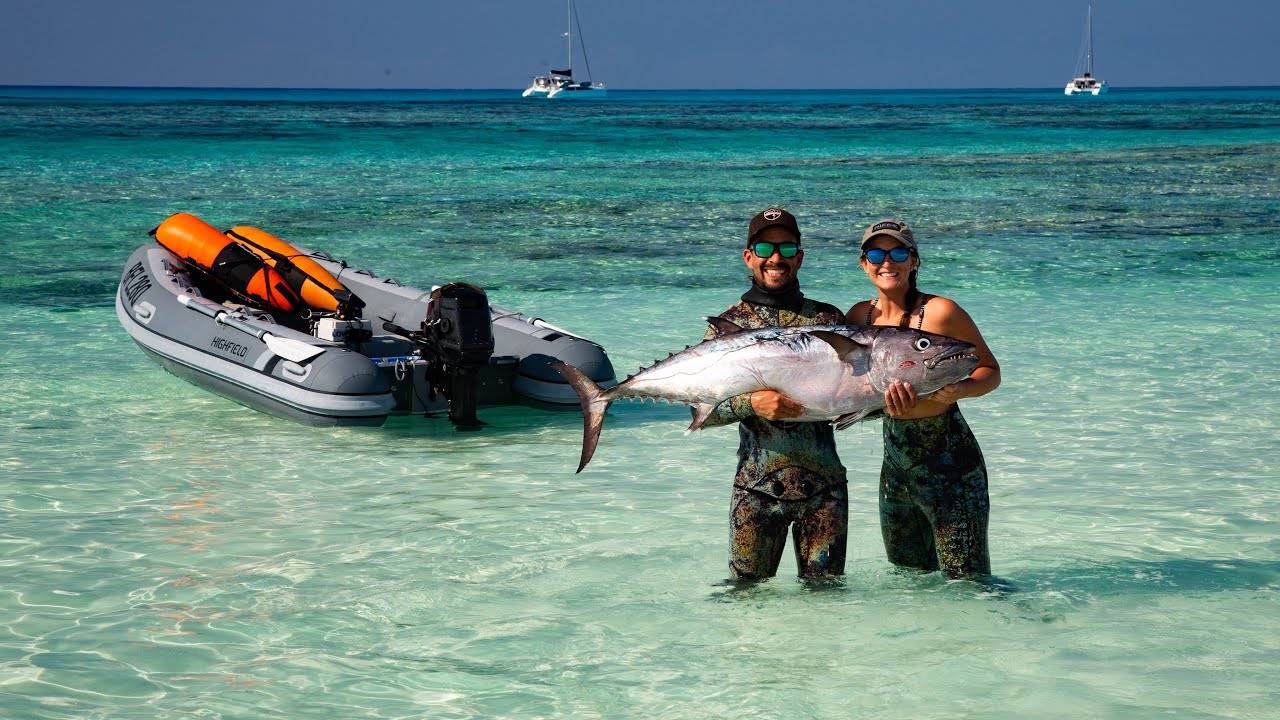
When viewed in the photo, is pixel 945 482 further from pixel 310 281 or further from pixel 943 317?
pixel 310 281

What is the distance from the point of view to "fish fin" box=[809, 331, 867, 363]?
167 inches

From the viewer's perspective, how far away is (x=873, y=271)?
4715 mm

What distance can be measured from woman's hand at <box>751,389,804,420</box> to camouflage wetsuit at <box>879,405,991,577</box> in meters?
0.56

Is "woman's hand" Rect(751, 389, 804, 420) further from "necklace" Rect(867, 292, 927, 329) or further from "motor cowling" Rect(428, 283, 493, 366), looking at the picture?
"motor cowling" Rect(428, 283, 493, 366)

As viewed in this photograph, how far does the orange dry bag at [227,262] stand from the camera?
10508mm

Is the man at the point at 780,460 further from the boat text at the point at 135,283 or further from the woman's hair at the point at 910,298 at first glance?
the boat text at the point at 135,283

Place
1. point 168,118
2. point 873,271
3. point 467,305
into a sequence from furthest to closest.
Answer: point 168,118 → point 467,305 → point 873,271

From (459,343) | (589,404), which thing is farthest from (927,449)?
(459,343)

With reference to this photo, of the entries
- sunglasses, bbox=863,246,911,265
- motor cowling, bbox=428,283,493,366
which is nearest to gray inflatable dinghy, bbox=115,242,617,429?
motor cowling, bbox=428,283,493,366

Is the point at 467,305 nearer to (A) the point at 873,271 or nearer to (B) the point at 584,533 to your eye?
(B) the point at 584,533

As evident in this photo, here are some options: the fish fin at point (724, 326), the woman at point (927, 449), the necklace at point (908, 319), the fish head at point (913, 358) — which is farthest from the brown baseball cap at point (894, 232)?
the fish fin at point (724, 326)

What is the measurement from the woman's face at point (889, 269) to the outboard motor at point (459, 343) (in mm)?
4638

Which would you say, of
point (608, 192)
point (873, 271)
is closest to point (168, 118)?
point (608, 192)

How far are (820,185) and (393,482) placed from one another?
2655cm
